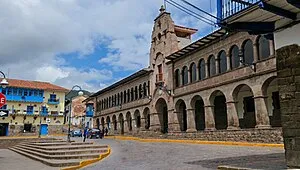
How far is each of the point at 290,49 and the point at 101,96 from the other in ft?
149

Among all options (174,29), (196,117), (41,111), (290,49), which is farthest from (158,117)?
(41,111)

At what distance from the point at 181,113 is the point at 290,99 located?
897 inches

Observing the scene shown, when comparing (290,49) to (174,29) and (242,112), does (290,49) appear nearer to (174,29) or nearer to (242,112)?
(242,112)

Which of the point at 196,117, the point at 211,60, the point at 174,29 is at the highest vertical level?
the point at 174,29

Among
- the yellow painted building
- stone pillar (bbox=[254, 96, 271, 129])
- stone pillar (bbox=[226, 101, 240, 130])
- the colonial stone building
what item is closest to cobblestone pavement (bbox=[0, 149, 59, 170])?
the colonial stone building

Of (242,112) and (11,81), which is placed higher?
(11,81)

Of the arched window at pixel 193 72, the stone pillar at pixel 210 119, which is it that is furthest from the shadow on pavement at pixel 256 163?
the arched window at pixel 193 72

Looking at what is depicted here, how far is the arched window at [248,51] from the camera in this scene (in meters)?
21.2

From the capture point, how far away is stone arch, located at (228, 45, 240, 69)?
73.6ft

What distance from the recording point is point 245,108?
24.1 m

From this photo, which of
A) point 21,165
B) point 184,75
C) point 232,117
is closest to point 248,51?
point 232,117

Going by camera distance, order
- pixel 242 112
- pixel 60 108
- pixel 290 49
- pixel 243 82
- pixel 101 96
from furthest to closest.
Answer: pixel 60 108 < pixel 101 96 < pixel 242 112 < pixel 243 82 < pixel 290 49

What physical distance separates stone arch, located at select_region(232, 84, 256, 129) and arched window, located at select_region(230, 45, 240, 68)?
1.91 meters

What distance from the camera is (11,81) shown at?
55000 millimetres
